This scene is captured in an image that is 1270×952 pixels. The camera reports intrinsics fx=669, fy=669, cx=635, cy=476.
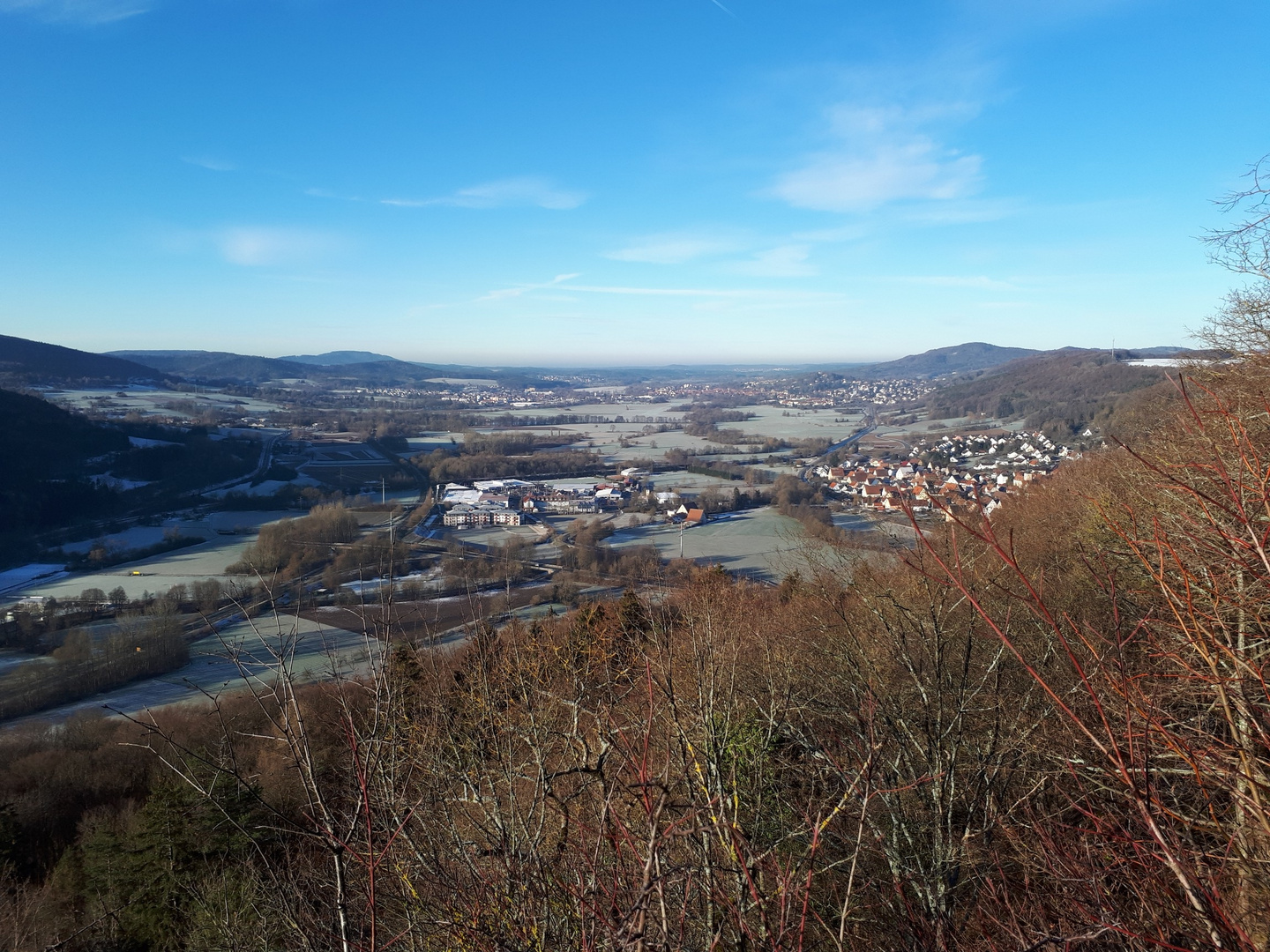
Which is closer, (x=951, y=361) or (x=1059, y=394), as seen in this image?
(x=1059, y=394)

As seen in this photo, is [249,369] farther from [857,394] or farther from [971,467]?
[971,467]

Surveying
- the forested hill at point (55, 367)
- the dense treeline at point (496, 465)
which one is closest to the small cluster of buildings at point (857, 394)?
the dense treeline at point (496, 465)

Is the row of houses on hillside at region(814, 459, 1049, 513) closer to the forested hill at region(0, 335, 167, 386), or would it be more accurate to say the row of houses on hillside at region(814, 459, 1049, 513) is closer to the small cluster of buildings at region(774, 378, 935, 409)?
the small cluster of buildings at region(774, 378, 935, 409)

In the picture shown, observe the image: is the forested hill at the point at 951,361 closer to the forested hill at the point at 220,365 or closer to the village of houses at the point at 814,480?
the village of houses at the point at 814,480

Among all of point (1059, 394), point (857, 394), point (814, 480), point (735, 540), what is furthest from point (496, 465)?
point (857, 394)

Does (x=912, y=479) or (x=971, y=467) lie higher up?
(x=912, y=479)

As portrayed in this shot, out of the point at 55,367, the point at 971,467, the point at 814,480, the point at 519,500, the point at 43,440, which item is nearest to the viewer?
the point at 971,467
